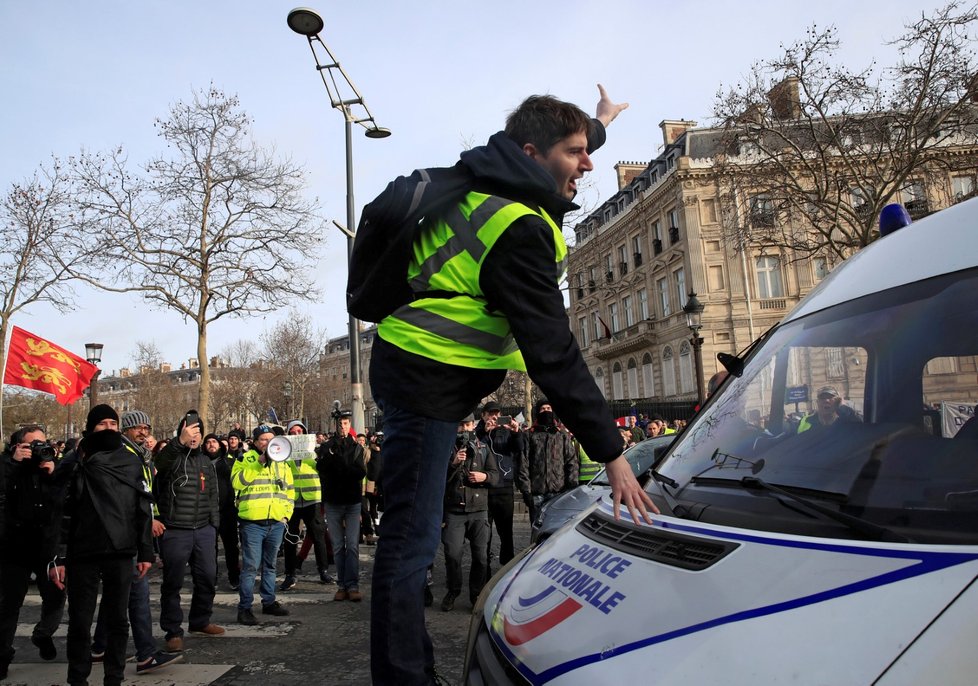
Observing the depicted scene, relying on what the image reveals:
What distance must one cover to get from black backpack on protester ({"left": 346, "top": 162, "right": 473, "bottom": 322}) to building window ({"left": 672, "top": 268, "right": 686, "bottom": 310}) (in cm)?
3790

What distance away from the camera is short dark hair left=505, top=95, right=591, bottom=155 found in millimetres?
2293

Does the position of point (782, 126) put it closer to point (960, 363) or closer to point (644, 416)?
point (644, 416)

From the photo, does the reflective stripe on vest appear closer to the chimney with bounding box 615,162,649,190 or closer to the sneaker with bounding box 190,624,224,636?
the sneaker with bounding box 190,624,224,636

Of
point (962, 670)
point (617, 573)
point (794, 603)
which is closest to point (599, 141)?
point (617, 573)

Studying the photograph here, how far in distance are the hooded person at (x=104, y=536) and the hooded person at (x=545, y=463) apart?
474 cm

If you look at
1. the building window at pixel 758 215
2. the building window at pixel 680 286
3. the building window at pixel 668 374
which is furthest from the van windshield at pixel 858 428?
the building window at pixel 668 374

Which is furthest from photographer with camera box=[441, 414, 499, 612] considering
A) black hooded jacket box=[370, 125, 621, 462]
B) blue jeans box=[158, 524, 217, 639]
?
black hooded jacket box=[370, 125, 621, 462]

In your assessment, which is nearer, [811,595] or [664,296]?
[811,595]

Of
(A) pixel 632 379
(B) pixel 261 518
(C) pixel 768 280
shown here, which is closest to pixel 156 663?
(B) pixel 261 518

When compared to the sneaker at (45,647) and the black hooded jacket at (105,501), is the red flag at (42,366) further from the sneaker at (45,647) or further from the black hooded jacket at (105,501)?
the black hooded jacket at (105,501)

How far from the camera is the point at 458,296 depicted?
215 centimetres

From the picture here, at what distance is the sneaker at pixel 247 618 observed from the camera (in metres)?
6.23

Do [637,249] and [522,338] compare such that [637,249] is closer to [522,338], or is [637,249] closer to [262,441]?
[262,441]

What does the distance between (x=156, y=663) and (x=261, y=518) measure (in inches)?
76.5
